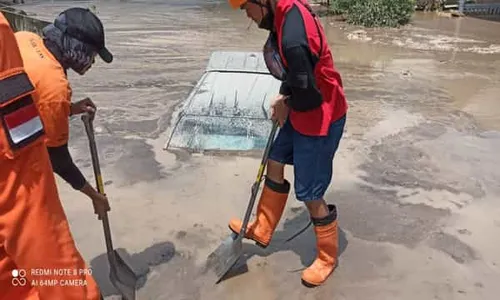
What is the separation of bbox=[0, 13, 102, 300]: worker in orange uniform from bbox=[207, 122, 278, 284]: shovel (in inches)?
58.3

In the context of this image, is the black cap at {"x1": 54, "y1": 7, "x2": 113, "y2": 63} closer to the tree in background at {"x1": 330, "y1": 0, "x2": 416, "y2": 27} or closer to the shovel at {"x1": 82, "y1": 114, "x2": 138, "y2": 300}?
the shovel at {"x1": 82, "y1": 114, "x2": 138, "y2": 300}

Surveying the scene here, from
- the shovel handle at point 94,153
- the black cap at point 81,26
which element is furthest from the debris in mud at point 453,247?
the black cap at point 81,26

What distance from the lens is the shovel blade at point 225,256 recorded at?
3154mm

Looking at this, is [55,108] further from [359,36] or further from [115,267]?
[359,36]

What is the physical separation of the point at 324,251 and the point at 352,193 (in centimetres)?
114

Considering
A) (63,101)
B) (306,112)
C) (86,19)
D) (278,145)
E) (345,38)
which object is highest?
(86,19)

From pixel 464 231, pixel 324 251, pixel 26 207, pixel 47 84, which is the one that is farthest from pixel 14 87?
pixel 464 231

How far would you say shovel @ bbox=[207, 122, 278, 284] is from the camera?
10.3 ft

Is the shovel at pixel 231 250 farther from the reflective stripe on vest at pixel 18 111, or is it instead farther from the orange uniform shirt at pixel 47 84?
Result: the reflective stripe on vest at pixel 18 111

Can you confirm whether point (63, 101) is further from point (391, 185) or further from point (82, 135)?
point (82, 135)

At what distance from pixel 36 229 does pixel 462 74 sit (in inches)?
281

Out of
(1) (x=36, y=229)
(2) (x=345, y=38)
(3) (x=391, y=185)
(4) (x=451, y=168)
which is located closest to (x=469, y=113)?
(4) (x=451, y=168)

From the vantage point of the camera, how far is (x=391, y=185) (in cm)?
430

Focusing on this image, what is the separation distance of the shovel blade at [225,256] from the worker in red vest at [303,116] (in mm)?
122
